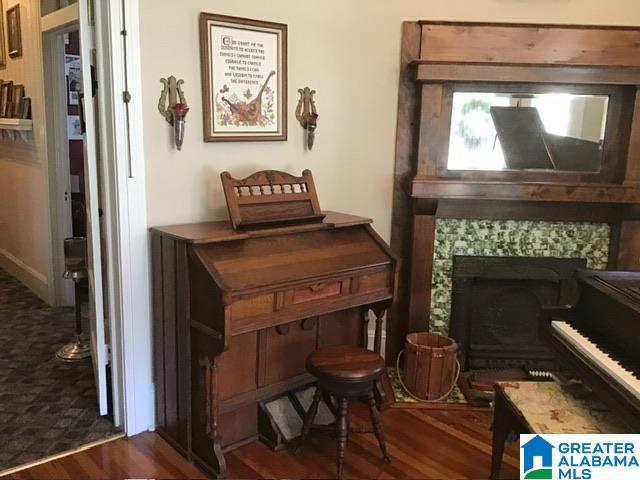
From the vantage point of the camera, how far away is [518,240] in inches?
133

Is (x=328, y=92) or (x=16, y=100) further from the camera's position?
(x=16, y=100)

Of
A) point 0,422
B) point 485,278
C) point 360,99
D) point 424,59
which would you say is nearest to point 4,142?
point 0,422

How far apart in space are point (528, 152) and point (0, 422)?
9.88ft

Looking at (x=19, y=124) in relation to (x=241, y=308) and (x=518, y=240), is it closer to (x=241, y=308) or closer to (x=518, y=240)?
(x=241, y=308)

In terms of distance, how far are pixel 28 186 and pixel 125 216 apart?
8.65 ft

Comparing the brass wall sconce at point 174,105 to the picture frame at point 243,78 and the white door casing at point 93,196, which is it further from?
the white door casing at point 93,196

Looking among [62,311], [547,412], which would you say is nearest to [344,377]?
[547,412]

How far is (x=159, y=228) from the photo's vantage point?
2594 mm

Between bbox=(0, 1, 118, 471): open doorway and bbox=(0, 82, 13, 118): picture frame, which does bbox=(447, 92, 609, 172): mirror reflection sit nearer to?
bbox=(0, 1, 118, 471): open doorway

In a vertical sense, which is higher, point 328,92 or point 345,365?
point 328,92

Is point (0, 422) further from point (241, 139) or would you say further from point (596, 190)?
point (596, 190)

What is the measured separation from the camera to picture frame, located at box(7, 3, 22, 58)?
452cm

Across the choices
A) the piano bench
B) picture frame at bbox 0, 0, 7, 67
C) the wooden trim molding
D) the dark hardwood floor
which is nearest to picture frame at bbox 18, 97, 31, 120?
picture frame at bbox 0, 0, 7, 67

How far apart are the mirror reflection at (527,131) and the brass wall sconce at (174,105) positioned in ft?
4.79
